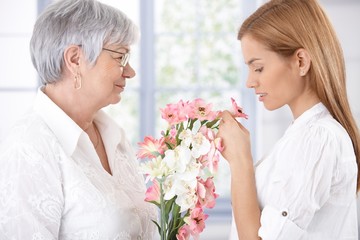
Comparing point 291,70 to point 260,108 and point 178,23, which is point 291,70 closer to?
point 260,108

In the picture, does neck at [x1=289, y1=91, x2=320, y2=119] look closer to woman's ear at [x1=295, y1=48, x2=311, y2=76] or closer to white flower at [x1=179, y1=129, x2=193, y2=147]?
woman's ear at [x1=295, y1=48, x2=311, y2=76]

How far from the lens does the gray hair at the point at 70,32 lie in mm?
2137

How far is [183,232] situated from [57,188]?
0.42 meters

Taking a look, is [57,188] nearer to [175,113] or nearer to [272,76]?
[175,113]

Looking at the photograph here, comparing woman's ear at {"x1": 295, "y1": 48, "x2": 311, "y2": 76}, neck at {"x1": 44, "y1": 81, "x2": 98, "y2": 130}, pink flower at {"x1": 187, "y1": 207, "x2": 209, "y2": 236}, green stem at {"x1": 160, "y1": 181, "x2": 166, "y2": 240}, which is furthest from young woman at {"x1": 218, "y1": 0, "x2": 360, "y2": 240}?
neck at {"x1": 44, "y1": 81, "x2": 98, "y2": 130}

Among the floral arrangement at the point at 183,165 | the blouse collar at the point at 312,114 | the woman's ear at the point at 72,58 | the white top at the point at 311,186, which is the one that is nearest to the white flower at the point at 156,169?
the floral arrangement at the point at 183,165

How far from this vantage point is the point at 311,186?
1.77m

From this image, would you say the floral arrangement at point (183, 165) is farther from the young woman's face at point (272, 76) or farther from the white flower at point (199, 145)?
the young woman's face at point (272, 76)

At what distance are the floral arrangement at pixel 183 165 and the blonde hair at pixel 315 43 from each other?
0.95 feet

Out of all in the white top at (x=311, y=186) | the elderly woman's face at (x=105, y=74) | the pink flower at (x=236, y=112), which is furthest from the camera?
the elderly woman's face at (x=105, y=74)

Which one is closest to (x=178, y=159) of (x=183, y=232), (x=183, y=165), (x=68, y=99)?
(x=183, y=165)

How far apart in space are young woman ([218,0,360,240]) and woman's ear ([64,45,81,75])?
1.89 feet

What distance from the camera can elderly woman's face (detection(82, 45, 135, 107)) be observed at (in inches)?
87.6

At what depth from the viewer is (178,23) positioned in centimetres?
518
